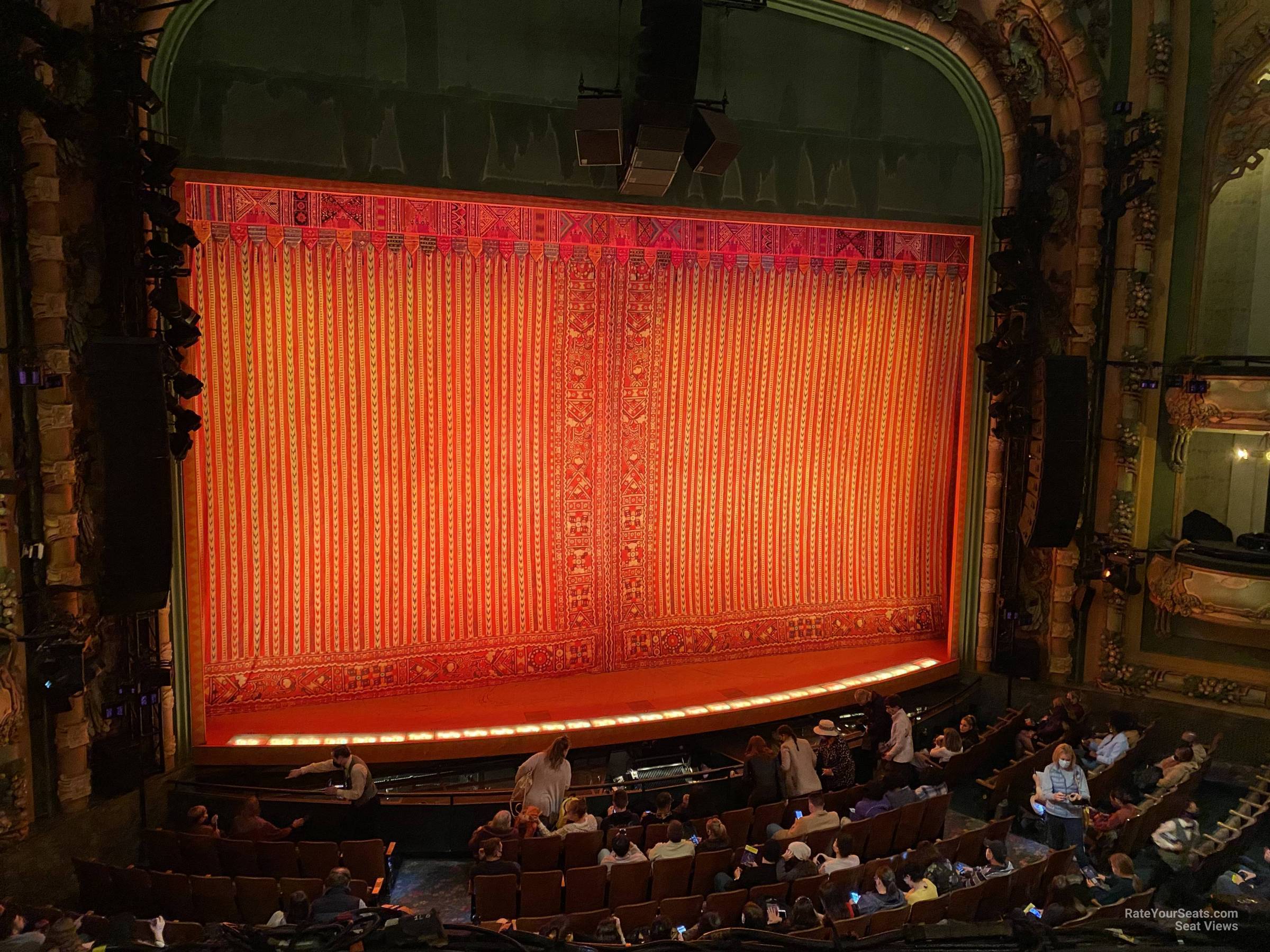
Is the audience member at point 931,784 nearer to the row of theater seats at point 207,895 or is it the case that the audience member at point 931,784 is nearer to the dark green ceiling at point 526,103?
the row of theater seats at point 207,895

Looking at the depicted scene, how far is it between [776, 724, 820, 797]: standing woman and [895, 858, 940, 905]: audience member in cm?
138

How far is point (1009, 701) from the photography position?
357 inches

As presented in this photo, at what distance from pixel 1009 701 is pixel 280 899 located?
6.74 m

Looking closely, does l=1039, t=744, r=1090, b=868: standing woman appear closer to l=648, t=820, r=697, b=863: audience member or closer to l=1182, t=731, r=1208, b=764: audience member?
l=1182, t=731, r=1208, b=764: audience member

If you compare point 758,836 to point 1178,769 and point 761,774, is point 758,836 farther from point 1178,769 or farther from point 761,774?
point 1178,769

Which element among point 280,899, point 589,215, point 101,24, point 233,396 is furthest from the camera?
point 589,215

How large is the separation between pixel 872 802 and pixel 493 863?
8.65 ft

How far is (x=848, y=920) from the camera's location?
180 inches

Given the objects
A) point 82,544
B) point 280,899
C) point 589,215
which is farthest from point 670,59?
point 280,899

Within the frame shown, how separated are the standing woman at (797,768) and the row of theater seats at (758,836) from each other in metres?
0.20

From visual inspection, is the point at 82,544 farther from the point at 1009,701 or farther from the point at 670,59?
the point at 1009,701

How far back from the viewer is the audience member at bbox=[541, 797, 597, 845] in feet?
19.1

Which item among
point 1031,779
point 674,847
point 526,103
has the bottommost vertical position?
point 1031,779

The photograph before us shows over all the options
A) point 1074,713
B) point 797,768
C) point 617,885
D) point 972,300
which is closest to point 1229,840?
point 1074,713
